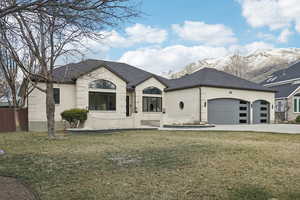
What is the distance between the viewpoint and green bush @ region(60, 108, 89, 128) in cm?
1664

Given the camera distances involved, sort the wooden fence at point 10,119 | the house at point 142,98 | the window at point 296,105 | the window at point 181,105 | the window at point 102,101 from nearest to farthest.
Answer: the wooden fence at point 10,119
the house at point 142,98
the window at point 102,101
the window at point 181,105
the window at point 296,105

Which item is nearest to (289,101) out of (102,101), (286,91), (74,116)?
(286,91)

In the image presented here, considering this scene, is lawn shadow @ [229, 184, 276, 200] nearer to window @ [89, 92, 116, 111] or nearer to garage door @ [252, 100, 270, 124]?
window @ [89, 92, 116, 111]

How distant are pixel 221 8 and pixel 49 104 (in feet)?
46.0

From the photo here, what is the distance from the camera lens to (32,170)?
5.63m

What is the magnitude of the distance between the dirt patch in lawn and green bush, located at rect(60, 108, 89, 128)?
1191cm

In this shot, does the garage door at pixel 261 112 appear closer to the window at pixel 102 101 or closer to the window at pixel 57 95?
the window at pixel 102 101

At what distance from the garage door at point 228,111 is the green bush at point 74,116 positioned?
1211cm

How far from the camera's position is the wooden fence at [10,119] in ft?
54.3

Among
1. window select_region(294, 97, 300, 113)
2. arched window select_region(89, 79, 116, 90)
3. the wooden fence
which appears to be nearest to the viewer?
the wooden fence

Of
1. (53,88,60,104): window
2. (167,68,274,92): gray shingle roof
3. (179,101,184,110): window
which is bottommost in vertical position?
(179,101,184,110): window

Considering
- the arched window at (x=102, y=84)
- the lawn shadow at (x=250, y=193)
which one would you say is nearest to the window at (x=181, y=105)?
the arched window at (x=102, y=84)

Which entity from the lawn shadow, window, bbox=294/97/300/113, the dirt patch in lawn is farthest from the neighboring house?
the dirt patch in lawn

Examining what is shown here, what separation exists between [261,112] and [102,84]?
18046mm
